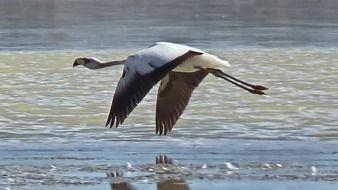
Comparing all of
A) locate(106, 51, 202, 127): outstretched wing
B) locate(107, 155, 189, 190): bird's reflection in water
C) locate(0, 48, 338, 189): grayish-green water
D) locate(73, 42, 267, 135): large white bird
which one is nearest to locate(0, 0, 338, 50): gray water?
locate(0, 48, 338, 189): grayish-green water

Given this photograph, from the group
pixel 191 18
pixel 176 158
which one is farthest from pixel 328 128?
pixel 191 18

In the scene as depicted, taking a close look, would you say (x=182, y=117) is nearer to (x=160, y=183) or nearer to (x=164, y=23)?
(x=160, y=183)

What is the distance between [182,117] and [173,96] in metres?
2.19

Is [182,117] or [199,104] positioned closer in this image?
[182,117]

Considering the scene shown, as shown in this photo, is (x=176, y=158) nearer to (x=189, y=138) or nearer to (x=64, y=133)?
(x=189, y=138)

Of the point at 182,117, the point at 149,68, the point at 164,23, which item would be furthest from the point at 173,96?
the point at 164,23

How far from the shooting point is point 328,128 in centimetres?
1004

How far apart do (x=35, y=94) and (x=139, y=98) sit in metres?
5.33

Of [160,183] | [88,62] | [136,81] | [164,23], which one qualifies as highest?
[164,23]

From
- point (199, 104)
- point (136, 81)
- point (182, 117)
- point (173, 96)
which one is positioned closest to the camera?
point (136, 81)

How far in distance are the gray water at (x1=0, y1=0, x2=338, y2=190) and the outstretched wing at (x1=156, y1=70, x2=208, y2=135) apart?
0.30m

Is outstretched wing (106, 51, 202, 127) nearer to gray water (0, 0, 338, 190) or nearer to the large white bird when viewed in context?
the large white bird

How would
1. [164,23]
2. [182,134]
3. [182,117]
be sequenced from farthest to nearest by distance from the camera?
[164,23] → [182,117] → [182,134]

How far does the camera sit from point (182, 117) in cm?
1093
